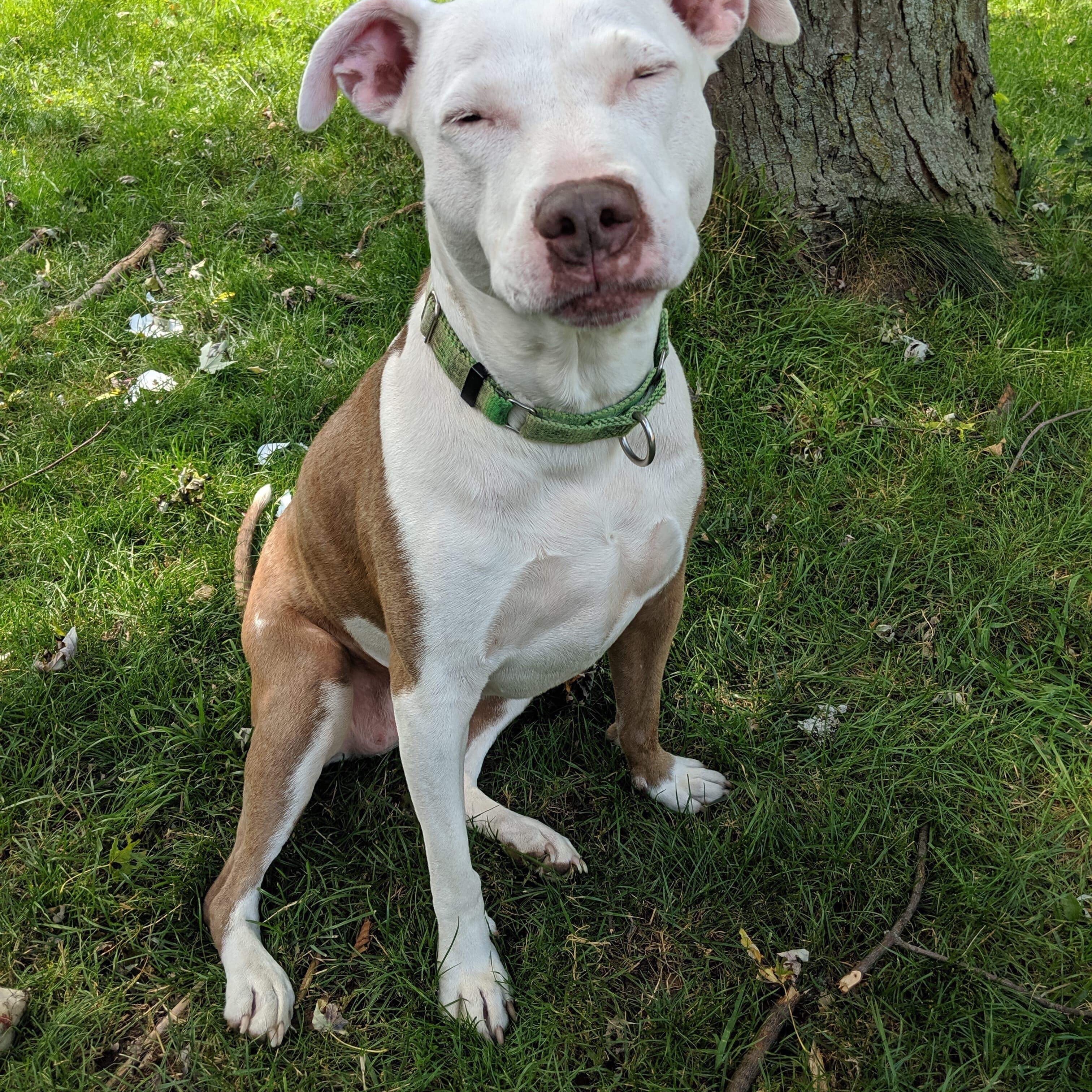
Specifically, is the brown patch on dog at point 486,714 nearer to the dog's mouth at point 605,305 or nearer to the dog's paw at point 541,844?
the dog's paw at point 541,844

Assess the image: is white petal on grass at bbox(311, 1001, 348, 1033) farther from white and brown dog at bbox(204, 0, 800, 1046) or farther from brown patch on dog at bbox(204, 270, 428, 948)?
brown patch on dog at bbox(204, 270, 428, 948)

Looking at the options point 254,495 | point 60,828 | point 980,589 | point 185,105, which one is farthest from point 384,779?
point 185,105

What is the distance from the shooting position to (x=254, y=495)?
12.1ft

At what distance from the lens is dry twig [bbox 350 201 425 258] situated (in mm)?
4695

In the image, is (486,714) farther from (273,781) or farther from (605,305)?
(605,305)

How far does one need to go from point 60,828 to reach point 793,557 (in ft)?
8.17

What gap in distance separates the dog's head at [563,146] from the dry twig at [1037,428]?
82.5 inches

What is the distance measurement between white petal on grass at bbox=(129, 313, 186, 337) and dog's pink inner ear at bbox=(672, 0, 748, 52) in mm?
3042

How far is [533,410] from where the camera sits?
6.87ft

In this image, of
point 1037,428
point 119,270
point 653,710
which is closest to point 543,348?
point 653,710

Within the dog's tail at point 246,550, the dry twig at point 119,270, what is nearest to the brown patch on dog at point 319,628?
the dog's tail at point 246,550

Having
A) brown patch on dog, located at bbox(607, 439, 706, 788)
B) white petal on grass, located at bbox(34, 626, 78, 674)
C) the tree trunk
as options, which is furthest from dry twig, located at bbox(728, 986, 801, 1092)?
the tree trunk

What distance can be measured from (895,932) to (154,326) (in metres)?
3.88

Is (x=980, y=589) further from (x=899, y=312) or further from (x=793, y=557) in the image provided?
(x=899, y=312)
